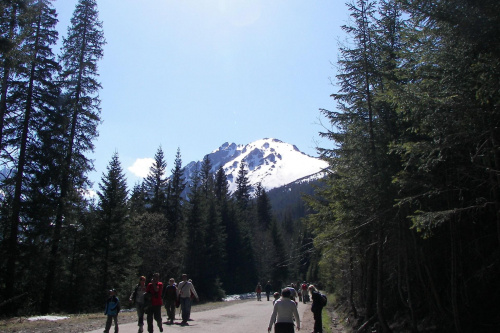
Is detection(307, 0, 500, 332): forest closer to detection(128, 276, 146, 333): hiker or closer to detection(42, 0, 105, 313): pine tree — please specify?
detection(128, 276, 146, 333): hiker

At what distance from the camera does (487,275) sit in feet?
27.9

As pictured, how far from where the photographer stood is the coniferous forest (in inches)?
287

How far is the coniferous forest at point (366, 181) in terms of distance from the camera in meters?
7.29

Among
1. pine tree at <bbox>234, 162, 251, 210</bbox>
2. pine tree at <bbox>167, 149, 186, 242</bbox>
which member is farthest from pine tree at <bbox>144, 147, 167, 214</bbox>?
pine tree at <bbox>234, 162, 251, 210</bbox>

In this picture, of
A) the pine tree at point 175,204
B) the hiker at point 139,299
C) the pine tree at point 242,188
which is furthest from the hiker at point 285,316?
the pine tree at point 242,188

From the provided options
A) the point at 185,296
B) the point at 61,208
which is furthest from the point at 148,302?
the point at 61,208

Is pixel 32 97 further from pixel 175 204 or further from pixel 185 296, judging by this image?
pixel 175 204

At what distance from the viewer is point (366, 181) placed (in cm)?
1095

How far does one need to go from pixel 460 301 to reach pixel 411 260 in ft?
7.63

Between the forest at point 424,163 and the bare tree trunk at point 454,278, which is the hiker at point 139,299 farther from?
the bare tree trunk at point 454,278

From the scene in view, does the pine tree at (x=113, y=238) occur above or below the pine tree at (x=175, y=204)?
below

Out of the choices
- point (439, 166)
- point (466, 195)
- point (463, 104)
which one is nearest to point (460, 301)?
point (466, 195)

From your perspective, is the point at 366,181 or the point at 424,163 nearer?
the point at 424,163

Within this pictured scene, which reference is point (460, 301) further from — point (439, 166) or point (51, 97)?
point (51, 97)
